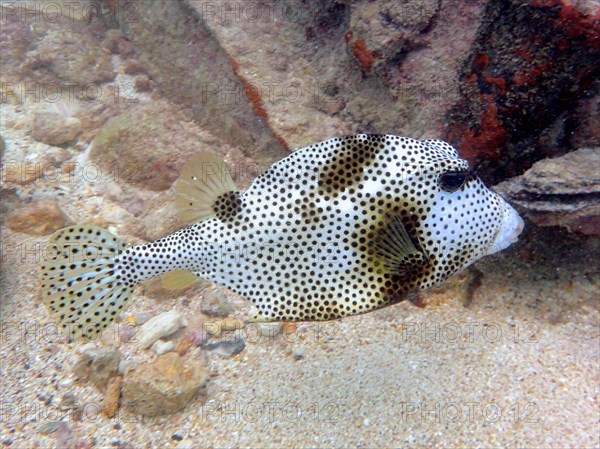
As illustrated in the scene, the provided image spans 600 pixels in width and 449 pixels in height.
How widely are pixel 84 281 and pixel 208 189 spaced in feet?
3.09

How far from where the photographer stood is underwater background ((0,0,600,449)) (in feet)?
9.66

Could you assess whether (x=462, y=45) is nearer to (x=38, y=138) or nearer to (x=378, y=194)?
(x=378, y=194)

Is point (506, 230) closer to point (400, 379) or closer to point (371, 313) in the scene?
point (400, 379)

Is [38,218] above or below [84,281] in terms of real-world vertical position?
below

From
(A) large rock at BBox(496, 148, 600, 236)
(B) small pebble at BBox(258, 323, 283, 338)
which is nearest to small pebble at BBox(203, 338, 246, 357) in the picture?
(B) small pebble at BBox(258, 323, 283, 338)

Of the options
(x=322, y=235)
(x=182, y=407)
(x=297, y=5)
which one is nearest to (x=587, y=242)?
(x=322, y=235)

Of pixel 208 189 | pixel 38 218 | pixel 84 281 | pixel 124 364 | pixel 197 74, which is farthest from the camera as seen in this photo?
pixel 197 74

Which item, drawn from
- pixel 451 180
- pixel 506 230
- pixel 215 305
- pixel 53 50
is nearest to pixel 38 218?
pixel 215 305

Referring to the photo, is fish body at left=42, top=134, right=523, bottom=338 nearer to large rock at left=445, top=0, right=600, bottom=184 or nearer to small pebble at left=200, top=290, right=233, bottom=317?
large rock at left=445, top=0, right=600, bottom=184

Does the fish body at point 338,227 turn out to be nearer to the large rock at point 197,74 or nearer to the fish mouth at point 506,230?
the fish mouth at point 506,230

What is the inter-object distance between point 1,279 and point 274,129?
3095 mm

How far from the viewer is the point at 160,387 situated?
10.7 ft

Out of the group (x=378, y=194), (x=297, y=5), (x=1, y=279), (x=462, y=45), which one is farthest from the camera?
(x=297, y=5)

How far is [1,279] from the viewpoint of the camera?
14.1 feet
